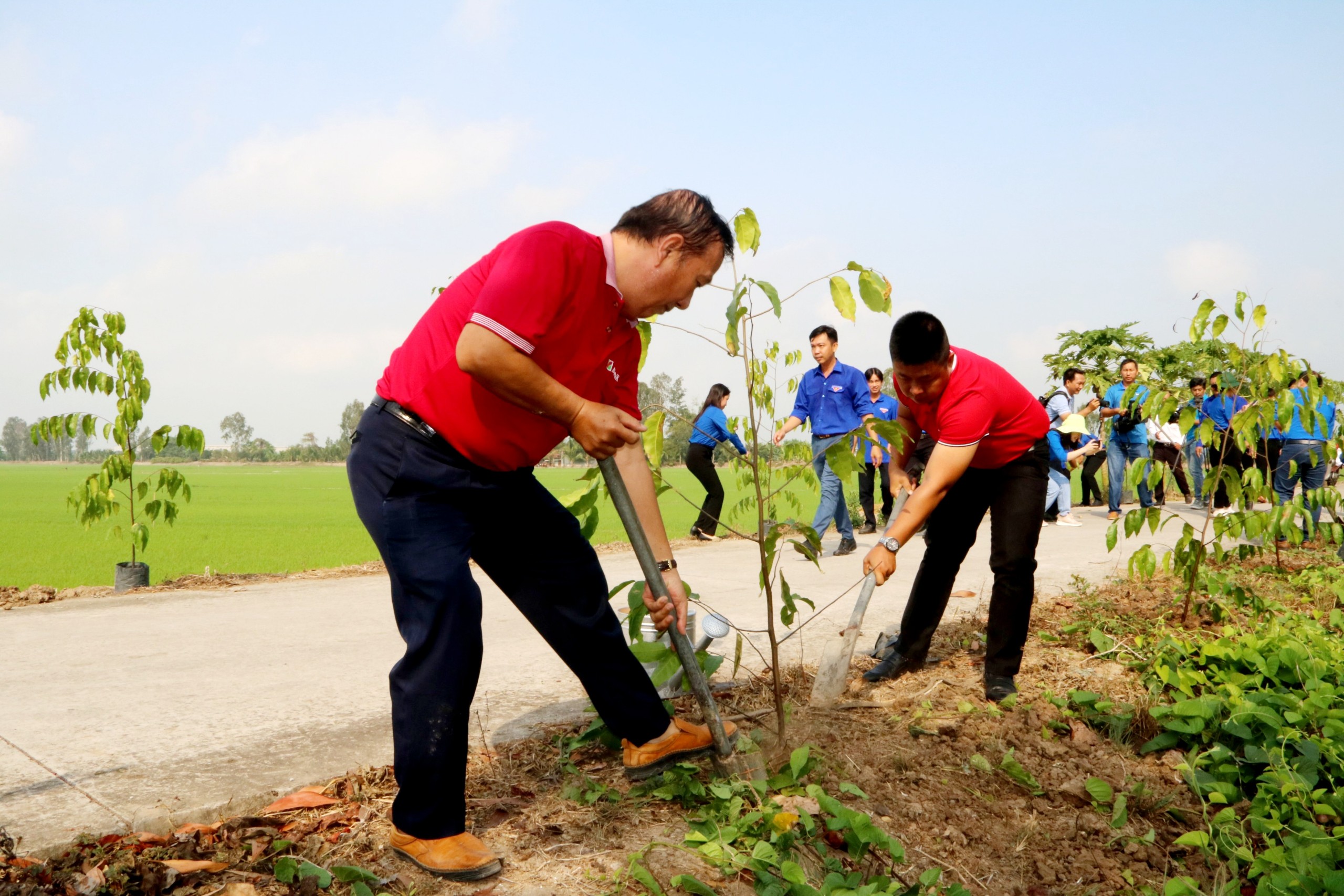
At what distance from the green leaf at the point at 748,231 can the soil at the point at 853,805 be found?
1634 millimetres

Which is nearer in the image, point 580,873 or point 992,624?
point 580,873

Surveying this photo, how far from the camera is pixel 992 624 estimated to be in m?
4.18

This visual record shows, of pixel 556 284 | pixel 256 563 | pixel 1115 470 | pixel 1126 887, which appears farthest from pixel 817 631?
pixel 1115 470

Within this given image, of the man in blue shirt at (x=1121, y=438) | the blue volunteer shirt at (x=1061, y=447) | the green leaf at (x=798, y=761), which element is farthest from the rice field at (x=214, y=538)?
the man in blue shirt at (x=1121, y=438)

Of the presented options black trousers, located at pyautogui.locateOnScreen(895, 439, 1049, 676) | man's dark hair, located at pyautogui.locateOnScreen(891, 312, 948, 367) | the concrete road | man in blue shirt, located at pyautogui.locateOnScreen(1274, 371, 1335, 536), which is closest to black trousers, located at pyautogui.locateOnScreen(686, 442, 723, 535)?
the concrete road

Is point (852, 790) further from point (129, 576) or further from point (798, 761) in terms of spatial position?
point (129, 576)

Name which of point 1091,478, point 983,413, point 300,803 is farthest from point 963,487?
point 1091,478

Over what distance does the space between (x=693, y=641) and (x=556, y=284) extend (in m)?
2.34

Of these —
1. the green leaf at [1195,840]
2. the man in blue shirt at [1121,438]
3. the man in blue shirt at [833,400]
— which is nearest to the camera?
the green leaf at [1195,840]

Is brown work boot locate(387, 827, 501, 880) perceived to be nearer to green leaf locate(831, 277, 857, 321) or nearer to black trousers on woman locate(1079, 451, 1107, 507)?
green leaf locate(831, 277, 857, 321)

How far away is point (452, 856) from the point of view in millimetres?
2398

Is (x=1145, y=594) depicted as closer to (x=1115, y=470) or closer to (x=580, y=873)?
(x=580, y=873)

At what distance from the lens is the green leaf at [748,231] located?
2.67m

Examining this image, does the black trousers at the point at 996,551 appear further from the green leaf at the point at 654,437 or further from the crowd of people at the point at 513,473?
the green leaf at the point at 654,437
